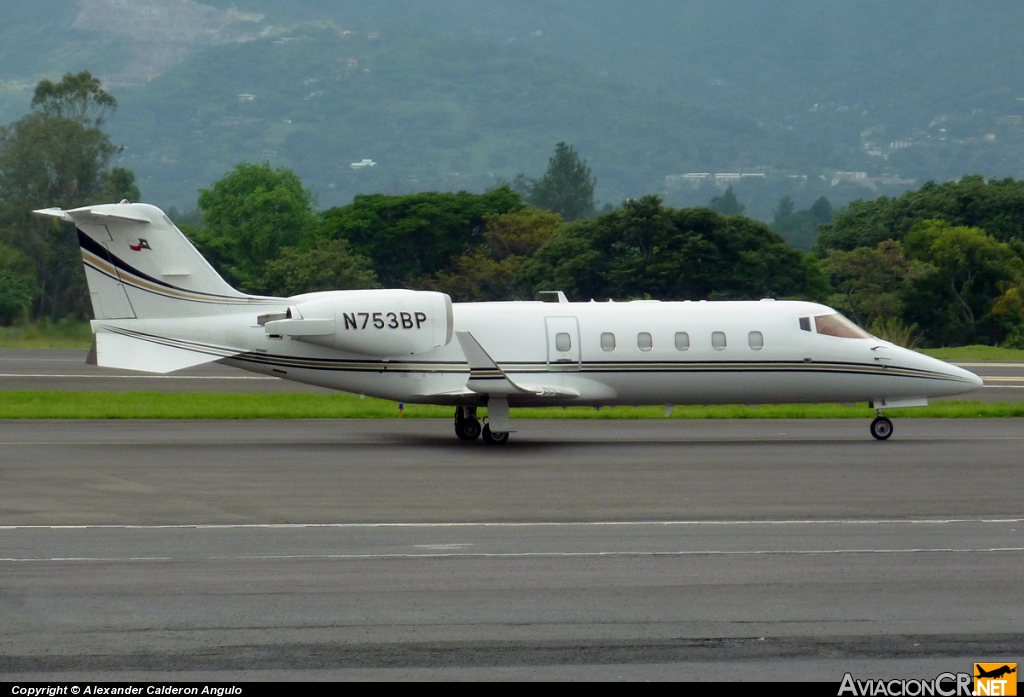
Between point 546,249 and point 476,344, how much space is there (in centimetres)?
4345

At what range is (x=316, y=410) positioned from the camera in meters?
29.9

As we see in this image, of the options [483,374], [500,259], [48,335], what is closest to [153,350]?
[483,374]

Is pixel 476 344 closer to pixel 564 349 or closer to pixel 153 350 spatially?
pixel 564 349

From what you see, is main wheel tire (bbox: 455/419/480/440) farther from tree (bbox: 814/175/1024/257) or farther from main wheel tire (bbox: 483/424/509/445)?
tree (bbox: 814/175/1024/257)

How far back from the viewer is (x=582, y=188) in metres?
183

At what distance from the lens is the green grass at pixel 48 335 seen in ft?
174

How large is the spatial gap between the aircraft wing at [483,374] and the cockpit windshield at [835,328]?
19.3ft

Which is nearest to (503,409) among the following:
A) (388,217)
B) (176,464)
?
(176,464)

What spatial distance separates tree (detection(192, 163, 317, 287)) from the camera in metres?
85.4

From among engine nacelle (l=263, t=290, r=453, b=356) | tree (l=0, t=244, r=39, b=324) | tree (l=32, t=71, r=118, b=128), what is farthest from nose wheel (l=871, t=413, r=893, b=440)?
tree (l=32, t=71, r=118, b=128)

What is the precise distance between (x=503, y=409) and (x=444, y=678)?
49.0 ft

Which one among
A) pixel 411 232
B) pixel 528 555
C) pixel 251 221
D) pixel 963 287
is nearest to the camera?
pixel 528 555

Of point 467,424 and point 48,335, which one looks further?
point 48,335

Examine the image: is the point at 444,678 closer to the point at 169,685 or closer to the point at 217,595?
the point at 169,685
